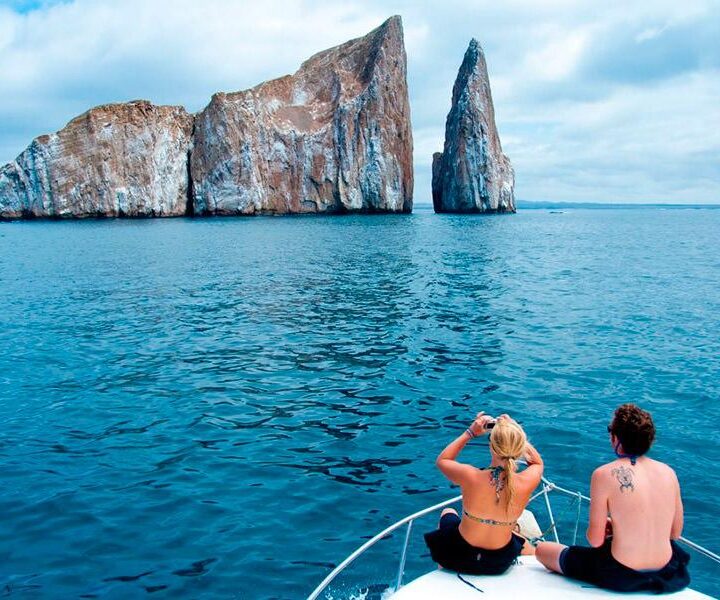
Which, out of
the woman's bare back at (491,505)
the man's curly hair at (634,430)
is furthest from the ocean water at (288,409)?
the man's curly hair at (634,430)

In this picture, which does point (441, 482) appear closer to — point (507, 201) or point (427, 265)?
point (427, 265)

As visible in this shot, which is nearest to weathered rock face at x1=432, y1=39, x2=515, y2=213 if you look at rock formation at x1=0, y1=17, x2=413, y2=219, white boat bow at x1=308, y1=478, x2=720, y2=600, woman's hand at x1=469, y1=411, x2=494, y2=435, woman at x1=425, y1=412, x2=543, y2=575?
rock formation at x1=0, y1=17, x2=413, y2=219

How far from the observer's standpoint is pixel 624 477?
471 centimetres

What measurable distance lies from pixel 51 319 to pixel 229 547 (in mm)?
17719

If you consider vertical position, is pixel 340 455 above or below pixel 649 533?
below

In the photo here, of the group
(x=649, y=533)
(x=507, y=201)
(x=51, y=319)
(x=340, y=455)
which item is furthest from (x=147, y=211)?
(x=649, y=533)

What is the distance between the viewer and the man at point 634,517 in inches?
185

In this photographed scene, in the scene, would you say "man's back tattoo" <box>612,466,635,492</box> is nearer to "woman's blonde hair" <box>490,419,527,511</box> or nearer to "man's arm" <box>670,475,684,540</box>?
"man's arm" <box>670,475,684,540</box>

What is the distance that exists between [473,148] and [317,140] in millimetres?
30594

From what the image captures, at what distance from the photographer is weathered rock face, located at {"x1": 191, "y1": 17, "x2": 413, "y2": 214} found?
101000 millimetres

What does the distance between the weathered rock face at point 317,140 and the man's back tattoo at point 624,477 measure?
331 ft

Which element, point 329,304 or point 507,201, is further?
point 507,201

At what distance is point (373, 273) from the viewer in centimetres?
3531

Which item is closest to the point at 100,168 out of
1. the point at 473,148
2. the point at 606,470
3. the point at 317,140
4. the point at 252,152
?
the point at 252,152
